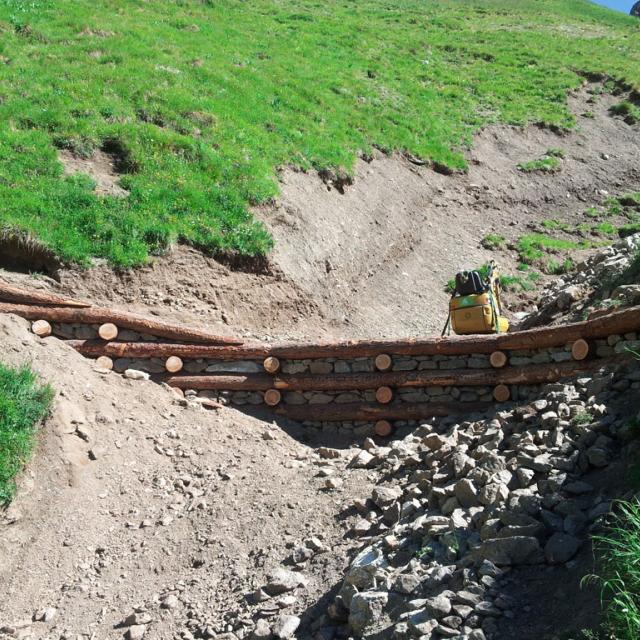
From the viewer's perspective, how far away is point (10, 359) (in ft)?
32.1

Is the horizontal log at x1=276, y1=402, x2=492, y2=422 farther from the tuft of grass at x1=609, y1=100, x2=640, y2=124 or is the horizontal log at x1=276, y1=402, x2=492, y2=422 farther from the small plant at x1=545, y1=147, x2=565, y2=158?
the tuft of grass at x1=609, y1=100, x2=640, y2=124

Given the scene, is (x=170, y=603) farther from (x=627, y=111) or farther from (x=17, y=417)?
(x=627, y=111)

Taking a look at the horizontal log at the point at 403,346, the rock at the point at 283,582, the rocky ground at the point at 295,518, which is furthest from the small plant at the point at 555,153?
the rock at the point at 283,582

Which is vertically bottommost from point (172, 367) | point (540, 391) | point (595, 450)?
point (172, 367)

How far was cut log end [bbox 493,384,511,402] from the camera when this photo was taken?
9742mm

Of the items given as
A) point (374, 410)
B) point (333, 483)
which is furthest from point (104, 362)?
point (333, 483)

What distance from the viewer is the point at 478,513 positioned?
6.62 m

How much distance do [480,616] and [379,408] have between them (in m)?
5.14

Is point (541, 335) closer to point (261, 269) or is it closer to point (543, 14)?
point (261, 269)

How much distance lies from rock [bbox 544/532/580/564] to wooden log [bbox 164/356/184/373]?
6.29 m

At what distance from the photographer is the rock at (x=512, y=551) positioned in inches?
230

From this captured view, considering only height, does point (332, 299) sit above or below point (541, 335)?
below

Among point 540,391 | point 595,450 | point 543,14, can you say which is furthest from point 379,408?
point 543,14

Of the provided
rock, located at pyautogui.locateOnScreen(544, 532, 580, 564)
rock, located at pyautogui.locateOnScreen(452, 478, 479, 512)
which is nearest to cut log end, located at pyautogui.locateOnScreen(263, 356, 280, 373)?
rock, located at pyautogui.locateOnScreen(452, 478, 479, 512)
